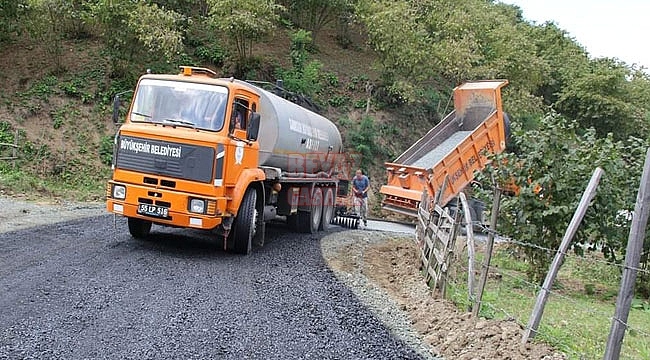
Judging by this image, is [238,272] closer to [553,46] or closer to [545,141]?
[545,141]

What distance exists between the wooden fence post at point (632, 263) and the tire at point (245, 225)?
6201mm

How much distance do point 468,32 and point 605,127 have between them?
48.0 feet

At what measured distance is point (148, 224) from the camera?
1041cm

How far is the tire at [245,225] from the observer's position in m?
9.70

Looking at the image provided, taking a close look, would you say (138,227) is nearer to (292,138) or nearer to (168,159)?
(168,159)

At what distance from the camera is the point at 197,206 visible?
8859 mm

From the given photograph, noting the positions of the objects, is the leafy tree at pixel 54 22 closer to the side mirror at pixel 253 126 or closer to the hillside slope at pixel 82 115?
the hillside slope at pixel 82 115

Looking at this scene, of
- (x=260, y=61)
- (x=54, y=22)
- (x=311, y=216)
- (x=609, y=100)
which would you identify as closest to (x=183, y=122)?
(x=311, y=216)

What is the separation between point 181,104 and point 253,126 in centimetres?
113

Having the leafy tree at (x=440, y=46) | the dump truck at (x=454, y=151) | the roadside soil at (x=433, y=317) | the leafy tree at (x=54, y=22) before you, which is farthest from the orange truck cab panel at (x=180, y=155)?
the leafy tree at (x=440, y=46)

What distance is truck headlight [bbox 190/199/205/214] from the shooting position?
29.0ft

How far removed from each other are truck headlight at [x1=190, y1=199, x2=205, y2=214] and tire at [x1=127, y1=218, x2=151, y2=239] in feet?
5.36

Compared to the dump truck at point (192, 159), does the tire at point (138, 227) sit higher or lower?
lower

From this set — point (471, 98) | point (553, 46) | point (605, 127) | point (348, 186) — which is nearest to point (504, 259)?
point (471, 98)
